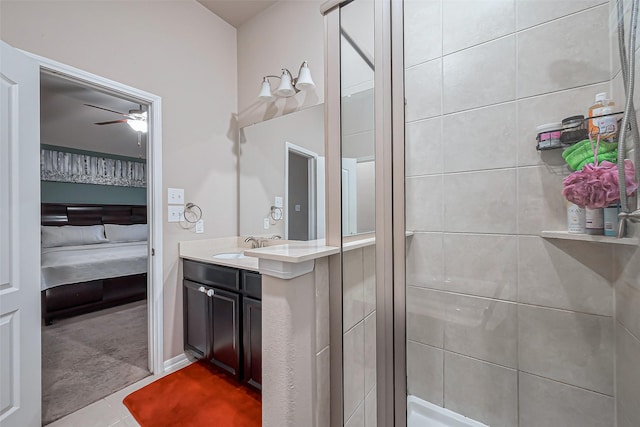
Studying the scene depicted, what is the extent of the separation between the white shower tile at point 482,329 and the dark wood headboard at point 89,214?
5711 millimetres

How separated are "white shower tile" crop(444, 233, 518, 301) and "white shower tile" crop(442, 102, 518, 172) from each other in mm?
393

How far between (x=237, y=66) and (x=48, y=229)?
4.13 m

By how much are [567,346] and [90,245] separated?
19.6ft

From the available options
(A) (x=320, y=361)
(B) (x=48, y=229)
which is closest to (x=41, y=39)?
(A) (x=320, y=361)

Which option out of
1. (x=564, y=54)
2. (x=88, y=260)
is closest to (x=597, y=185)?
(x=564, y=54)

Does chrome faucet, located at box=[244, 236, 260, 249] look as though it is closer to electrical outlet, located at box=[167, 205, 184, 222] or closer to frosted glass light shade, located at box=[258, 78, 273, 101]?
electrical outlet, located at box=[167, 205, 184, 222]

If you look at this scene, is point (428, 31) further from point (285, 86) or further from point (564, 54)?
point (285, 86)

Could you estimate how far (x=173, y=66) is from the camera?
7.03 feet

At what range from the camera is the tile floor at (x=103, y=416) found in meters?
1.50

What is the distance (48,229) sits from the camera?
412 centimetres

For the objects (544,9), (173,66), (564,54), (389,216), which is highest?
(173,66)

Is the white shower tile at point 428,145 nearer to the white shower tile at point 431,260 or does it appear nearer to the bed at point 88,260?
the white shower tile at point 431,260

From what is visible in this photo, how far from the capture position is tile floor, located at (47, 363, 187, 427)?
1499 mm

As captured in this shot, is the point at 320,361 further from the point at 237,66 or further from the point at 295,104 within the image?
the point at 237,66
